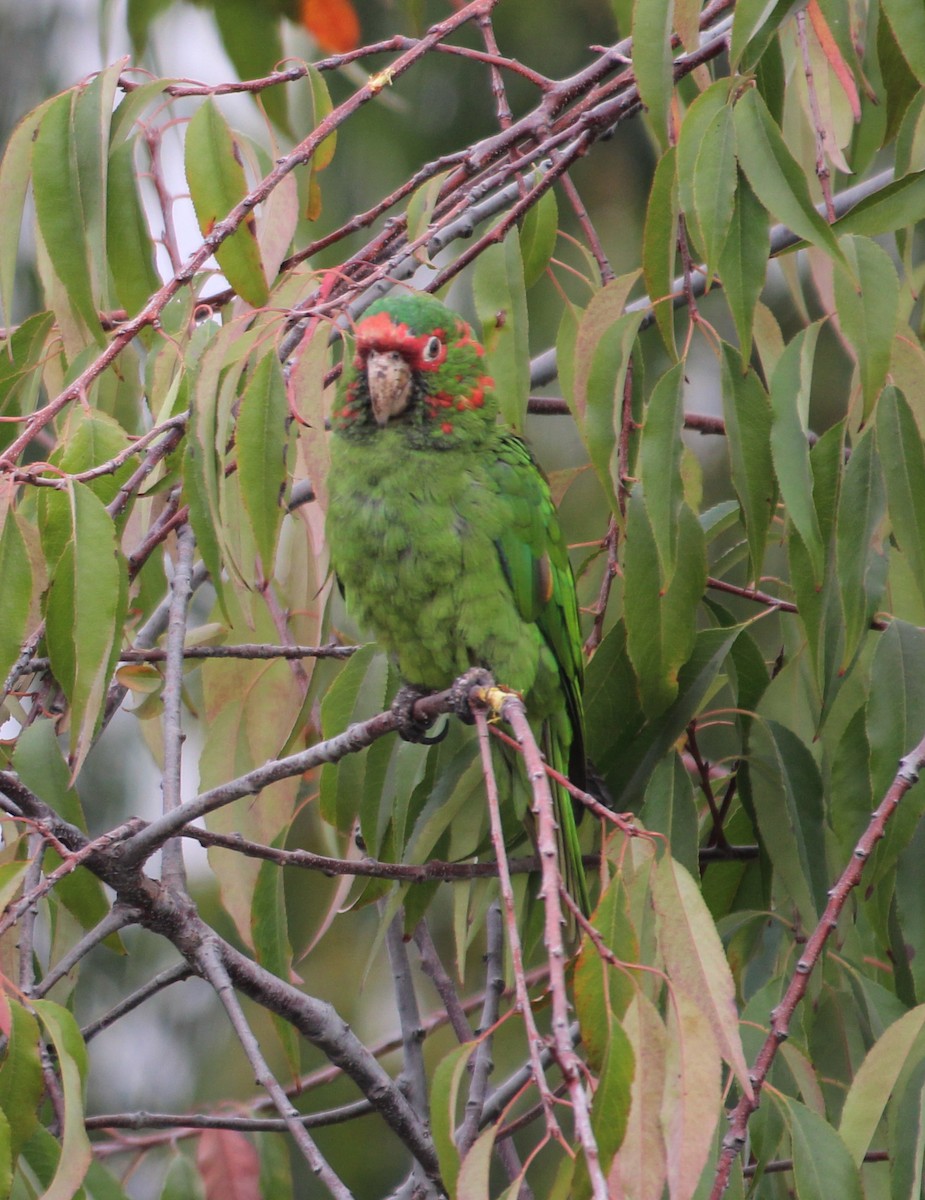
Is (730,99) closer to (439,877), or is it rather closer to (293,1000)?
(439,877)

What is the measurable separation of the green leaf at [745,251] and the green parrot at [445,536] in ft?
2.32

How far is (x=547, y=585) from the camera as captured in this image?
255 cm

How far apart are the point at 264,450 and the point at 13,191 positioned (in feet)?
2.75

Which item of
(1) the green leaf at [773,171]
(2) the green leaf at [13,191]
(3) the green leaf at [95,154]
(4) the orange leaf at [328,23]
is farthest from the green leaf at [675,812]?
(4) the orange leaf at [328,23]

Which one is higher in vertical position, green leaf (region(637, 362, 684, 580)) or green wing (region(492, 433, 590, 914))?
green leaf (region(637, 362, 684, 580))

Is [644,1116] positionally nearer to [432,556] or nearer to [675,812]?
[675,812]

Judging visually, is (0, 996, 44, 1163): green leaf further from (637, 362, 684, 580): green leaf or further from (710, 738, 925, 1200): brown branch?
(637, 362, 684, 580): green leaf

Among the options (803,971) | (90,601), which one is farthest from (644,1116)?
(90,601)

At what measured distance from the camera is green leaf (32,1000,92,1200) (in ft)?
5.32

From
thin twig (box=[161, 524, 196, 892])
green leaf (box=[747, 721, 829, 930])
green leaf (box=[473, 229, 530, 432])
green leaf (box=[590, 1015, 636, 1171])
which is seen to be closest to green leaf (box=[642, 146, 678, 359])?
green leaf (box=[473, 229, 530, 432])

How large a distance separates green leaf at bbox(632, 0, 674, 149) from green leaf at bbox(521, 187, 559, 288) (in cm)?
64

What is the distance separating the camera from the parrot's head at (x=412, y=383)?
2508mm

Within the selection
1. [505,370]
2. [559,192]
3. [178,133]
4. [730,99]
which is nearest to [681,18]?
[730,99]

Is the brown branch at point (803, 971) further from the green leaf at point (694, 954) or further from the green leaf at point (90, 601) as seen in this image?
the green leaf at point (90, 601)
